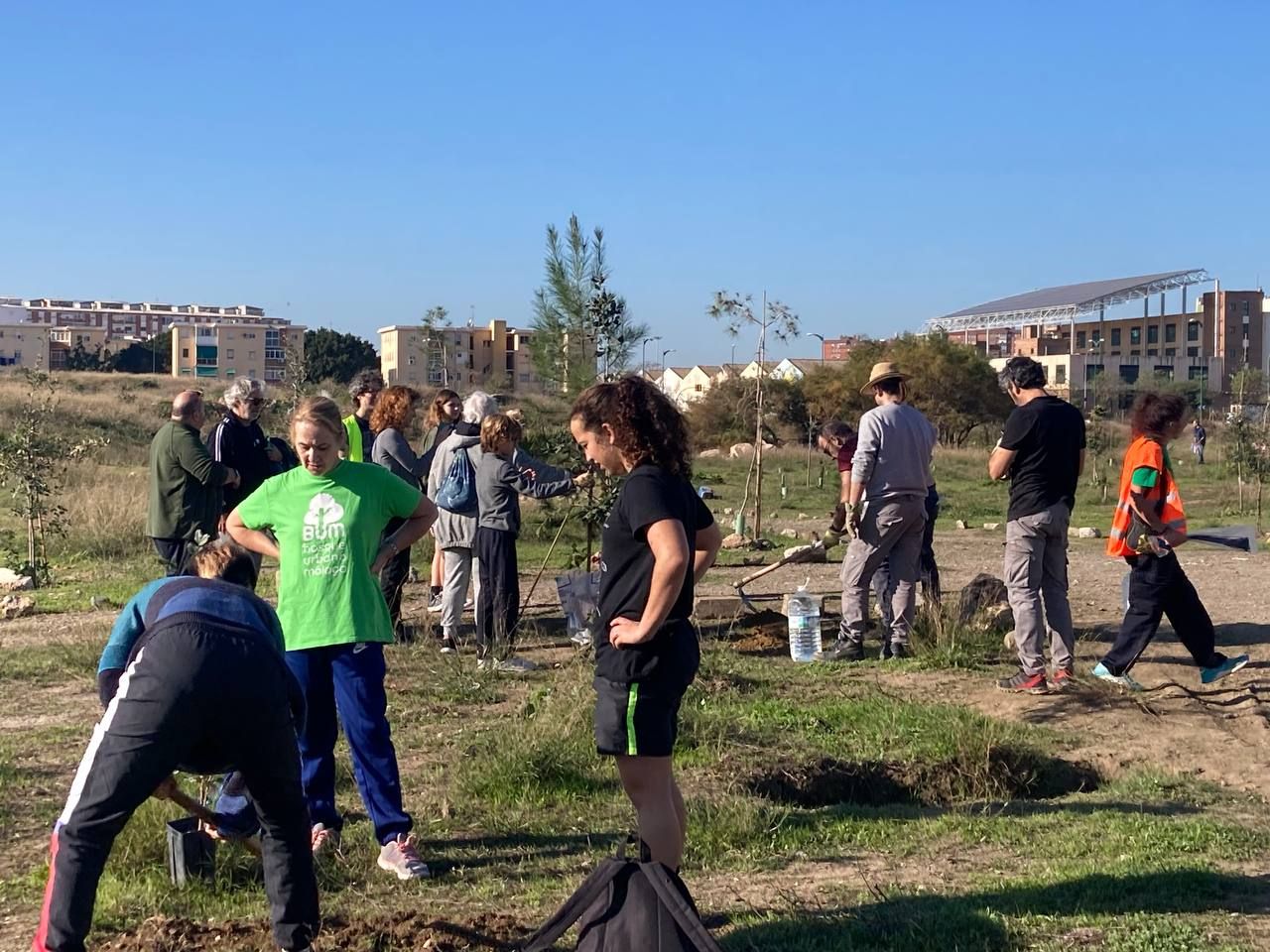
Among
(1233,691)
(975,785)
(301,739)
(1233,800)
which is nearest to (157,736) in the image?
(301,739)

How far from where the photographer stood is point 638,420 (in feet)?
13.7

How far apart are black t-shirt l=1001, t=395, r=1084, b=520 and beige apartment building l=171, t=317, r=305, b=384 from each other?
311 ft

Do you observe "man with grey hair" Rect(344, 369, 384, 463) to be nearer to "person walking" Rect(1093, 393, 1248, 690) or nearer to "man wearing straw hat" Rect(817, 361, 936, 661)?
"man wearing straw hat" Rect(817, 361, 936, 661)

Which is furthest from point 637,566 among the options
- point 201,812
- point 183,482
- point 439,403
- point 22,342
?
point 22,342

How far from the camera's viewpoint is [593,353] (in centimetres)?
1120

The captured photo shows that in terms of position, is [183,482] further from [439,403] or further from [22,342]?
[22,342]

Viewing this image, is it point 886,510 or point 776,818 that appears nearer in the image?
point 776,818

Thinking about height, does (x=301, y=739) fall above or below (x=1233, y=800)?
above

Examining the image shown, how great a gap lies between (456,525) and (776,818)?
3.86 m

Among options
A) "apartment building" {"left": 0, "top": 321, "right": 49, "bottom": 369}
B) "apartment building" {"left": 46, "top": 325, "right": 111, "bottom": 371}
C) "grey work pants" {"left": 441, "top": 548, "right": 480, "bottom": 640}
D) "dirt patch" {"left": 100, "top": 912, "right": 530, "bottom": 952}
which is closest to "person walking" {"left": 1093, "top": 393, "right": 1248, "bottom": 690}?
"grey work pants" {"left": 441, "top": 548, "right": 480, "bottom": 640}

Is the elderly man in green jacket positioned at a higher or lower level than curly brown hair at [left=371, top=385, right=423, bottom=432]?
lower

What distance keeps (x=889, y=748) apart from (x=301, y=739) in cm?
304

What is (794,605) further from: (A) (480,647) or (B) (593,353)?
(B) (593,353)

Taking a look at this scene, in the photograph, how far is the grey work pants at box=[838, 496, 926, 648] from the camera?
8828 mm
